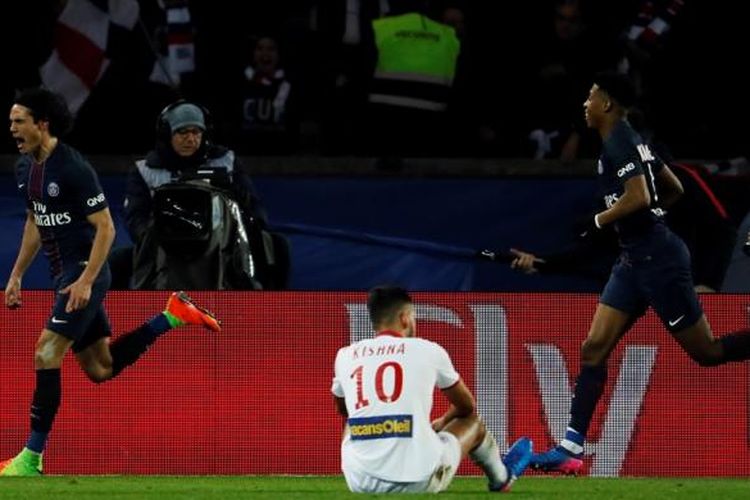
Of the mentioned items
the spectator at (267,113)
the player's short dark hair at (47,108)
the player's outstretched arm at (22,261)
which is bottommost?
the spectator at (267,113)

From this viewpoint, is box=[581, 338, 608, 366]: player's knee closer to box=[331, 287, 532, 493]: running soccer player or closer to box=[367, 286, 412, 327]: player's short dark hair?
box=[331, 287, 532, 493]: running soccer player

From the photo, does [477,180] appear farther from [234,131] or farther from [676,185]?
[676,185]

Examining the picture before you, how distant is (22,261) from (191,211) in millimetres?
1716

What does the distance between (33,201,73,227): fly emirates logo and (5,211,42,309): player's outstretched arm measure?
0.19 m

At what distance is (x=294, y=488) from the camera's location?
1375cm

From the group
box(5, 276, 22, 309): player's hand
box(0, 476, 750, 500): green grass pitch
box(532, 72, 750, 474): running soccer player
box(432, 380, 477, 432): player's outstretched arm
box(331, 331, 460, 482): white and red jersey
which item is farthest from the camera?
box(5, 276, 22, 309): player's hand

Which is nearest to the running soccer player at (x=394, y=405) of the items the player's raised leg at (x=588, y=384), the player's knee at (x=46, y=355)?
the player's raised leg at (x=588, y=384)

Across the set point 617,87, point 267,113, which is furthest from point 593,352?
point 267,113

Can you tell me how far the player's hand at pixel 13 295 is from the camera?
14.6 m

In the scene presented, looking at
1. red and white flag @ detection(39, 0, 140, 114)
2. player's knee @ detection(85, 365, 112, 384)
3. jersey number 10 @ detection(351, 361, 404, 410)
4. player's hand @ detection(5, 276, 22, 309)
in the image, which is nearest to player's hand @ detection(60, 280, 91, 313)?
player's hand @ detection(5, 276, 22, 309)

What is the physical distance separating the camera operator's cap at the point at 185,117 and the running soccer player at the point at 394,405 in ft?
15.4

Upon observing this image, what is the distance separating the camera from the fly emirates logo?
47.4ft

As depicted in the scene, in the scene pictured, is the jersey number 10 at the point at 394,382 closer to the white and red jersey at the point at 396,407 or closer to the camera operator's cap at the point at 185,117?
the white and red jersey at the point at 396,407

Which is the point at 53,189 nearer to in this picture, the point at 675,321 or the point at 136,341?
the point at 136,341
